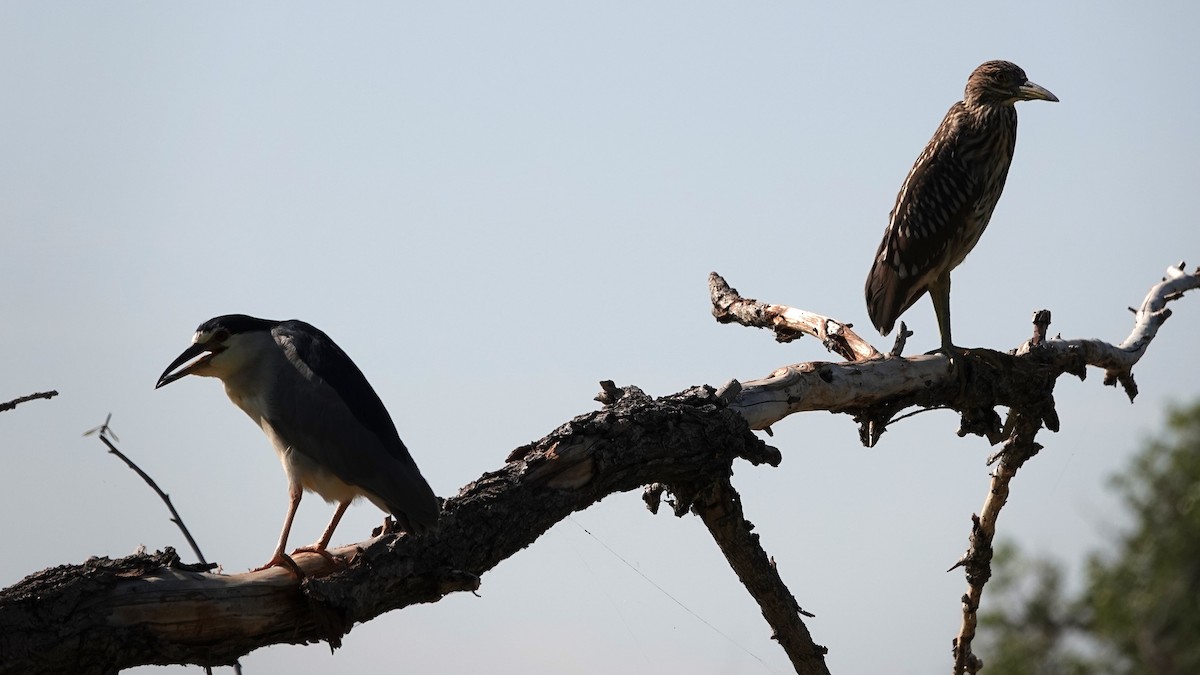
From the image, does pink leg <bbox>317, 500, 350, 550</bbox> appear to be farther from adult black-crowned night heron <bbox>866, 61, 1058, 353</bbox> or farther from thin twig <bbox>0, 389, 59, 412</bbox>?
adult black-crowned night heron <bbox>866, 61, 1058, 353</bbox>

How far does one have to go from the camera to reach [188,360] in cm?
440

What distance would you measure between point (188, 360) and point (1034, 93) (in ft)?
16.3

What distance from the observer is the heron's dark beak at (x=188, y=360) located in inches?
170

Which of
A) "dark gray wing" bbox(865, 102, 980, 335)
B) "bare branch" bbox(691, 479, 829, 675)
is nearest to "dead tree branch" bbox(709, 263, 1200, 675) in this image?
"bare branch" bbox(691, 479, 829, 675)

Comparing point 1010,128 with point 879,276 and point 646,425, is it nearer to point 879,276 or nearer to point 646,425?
point 879,276

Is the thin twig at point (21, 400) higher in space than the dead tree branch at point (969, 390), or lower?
lower

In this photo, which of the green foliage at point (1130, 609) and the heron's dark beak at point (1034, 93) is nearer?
the green foliage at point (1130, 609)

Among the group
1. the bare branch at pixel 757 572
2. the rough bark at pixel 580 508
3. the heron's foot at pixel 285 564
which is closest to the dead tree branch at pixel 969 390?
the rough bark at pixel 580 508

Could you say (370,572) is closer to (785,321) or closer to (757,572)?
(757,572)

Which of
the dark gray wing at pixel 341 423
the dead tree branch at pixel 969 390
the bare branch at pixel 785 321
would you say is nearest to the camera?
the dark gray wing at pixel 341 423

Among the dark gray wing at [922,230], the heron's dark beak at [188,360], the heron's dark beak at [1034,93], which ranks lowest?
the heron's dark beak at [188,360]

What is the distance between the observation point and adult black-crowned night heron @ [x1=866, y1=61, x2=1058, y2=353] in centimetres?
657

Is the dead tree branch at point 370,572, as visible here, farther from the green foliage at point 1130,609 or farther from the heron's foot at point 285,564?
the green foliage at point 1130,609

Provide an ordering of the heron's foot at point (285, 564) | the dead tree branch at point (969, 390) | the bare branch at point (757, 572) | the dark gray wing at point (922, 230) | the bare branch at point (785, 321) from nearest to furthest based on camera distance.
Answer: the heron's foot at point (285, 564)
the bare branch at point (757, 572)
the dead tree branch at point (969, 390)
the bare branch at point (785, 321)
the dark gray wing at point (922, 230)
